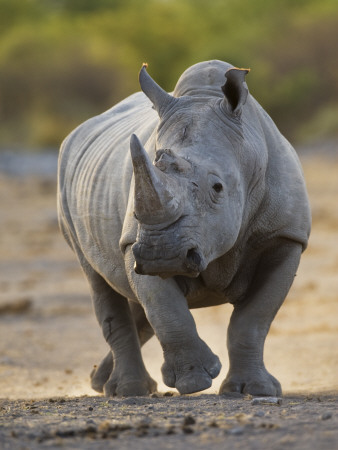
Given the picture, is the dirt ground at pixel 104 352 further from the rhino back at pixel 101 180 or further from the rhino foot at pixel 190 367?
the rhino back at pixel 101 180

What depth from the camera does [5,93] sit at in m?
42.3

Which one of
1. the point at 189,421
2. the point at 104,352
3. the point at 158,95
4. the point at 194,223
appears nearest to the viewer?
the point at 189,421

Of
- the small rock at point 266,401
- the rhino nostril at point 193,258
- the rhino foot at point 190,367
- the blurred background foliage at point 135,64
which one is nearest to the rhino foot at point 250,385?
the rhino foot at point 190,367

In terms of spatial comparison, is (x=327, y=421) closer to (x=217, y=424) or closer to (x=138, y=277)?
(x=217, y=424)

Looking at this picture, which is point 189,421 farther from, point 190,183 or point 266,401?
point 190,183

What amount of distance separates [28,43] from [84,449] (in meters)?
43.7

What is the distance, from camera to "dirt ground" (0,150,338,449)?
4480 millimetres

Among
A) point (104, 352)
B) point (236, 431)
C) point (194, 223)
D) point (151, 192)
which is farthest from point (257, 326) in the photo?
point (104, 352)

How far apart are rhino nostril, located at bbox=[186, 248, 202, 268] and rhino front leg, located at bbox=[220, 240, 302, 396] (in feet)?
3.44

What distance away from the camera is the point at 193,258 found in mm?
5512

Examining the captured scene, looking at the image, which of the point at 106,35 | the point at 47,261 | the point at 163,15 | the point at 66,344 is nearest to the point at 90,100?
the point at 106,35

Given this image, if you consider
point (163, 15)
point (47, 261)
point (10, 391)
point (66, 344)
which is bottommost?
point (10, 391)

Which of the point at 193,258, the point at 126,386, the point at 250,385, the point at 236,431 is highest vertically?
the point at 193,258

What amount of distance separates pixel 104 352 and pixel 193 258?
4.33 m
